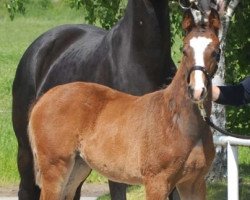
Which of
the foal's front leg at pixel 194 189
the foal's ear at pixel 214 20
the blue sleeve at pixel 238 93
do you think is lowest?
the foal's front leg at pixel 194 189

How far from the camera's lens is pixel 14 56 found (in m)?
25.5

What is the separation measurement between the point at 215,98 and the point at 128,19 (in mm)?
1367

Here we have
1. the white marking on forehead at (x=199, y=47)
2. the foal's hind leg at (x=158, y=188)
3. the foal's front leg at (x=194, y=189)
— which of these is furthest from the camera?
the foal's front leg at (x=194, y=189)

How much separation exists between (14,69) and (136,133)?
61.4 ft

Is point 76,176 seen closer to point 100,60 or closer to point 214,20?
point 100,60

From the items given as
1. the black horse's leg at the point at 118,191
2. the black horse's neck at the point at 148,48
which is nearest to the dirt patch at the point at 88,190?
the black horse's leg at the point at 118,191

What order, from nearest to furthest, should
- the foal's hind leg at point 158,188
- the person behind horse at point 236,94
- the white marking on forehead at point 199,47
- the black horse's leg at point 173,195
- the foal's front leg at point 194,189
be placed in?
the white marking on forehead at point 199,47 < the foal's hind leg at point 158,188 < the foal's front leg at point 194,189 < the person behind horse at point 236,94 < the black horse's leg at point 173,195

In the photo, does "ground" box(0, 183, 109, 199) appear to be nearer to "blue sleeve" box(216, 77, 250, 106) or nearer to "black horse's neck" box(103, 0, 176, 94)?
"black horse's neck" box(103, 0, 176, 94)

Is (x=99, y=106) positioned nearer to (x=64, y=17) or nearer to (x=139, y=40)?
(x=139, y=40)

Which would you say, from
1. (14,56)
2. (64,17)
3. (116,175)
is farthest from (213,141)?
(64,17)

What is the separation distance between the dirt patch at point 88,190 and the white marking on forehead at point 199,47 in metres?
4.45

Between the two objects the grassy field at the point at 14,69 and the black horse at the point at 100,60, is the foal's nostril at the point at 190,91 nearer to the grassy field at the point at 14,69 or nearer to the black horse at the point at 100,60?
the black horse at the point at 100,60

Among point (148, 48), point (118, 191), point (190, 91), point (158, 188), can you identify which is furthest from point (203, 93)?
point (118, 191)

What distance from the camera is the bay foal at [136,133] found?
457 centimetres
